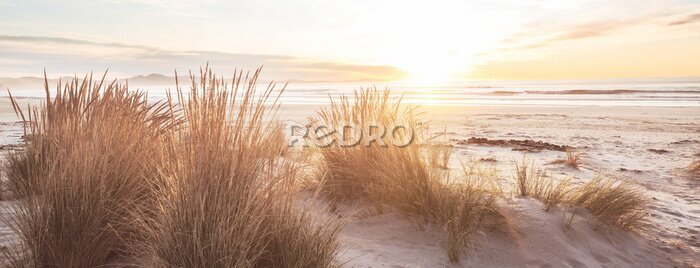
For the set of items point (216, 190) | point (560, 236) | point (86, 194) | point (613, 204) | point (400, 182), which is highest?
point (216, 190)

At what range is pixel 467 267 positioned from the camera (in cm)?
355

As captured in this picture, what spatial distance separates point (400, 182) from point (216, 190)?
2.12m

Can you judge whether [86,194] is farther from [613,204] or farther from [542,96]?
[542,96]

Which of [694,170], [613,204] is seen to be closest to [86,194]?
[613,204]

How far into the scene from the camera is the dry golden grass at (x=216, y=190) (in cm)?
238

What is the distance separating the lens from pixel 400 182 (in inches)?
164

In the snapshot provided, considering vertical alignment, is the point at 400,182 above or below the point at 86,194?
below

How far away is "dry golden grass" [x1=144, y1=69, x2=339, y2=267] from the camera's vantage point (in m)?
2.38

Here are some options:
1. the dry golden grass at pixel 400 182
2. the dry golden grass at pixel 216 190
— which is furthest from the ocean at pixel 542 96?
the dry golden grass at pixel 216 190

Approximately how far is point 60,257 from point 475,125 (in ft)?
42.1

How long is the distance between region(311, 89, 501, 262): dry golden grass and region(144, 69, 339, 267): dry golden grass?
777 mm

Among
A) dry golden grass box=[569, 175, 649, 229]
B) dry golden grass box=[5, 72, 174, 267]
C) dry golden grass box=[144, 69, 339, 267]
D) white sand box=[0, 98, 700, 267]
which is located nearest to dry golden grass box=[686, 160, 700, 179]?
white sand box=[0, 98, 700, 267]

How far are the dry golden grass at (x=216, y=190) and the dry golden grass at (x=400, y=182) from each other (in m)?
0.78

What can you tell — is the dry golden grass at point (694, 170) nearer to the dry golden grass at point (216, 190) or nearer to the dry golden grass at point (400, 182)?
the dry golden grass at point (400, 182)
